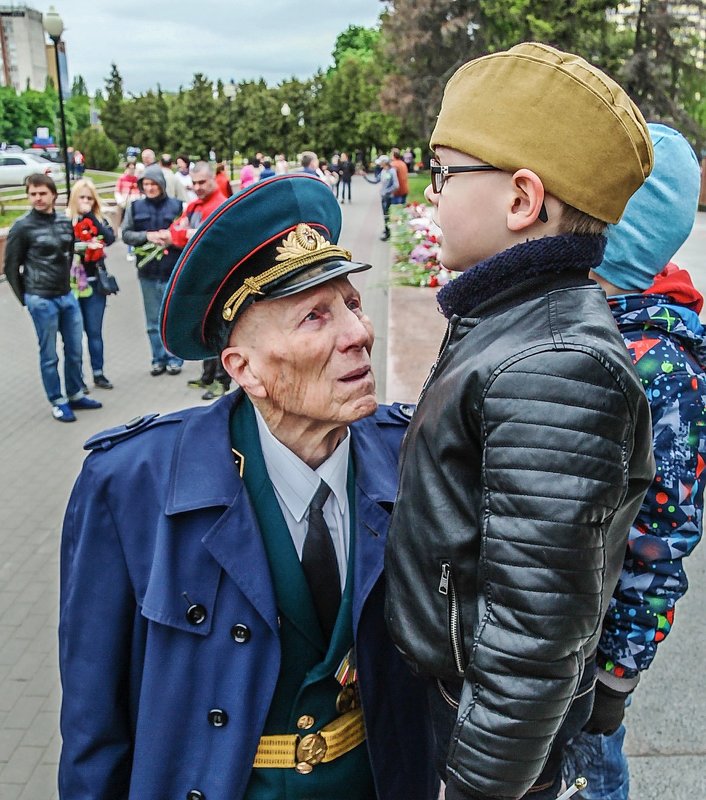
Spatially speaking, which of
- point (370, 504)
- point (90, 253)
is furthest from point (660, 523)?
point (90, 253)

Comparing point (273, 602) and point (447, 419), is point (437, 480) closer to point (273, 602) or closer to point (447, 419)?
point (447, 419)

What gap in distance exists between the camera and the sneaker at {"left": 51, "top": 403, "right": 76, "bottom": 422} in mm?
7785

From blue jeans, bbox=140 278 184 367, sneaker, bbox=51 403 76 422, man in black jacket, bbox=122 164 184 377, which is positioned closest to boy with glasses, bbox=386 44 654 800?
sneaker, bbox=51 403 76 422

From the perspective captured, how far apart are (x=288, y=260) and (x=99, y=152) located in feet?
144

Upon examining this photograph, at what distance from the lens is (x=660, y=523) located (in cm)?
205

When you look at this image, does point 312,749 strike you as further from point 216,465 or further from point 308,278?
point 308,278

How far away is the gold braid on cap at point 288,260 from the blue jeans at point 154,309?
23.5 ft

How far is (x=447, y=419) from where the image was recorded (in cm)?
143

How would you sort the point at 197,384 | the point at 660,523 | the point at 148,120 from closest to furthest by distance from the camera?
1. the point at 660,523
2. the point at 197,384
3. the point at 148,120

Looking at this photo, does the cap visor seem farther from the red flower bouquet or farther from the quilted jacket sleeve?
the red flower bouquet

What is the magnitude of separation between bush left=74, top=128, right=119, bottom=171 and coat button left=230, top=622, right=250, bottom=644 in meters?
44.0

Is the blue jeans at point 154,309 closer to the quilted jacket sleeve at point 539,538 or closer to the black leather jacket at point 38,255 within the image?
the black leather jacket at point 38,255

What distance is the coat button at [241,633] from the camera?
1.73 m

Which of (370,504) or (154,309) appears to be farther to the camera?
(154,309)
